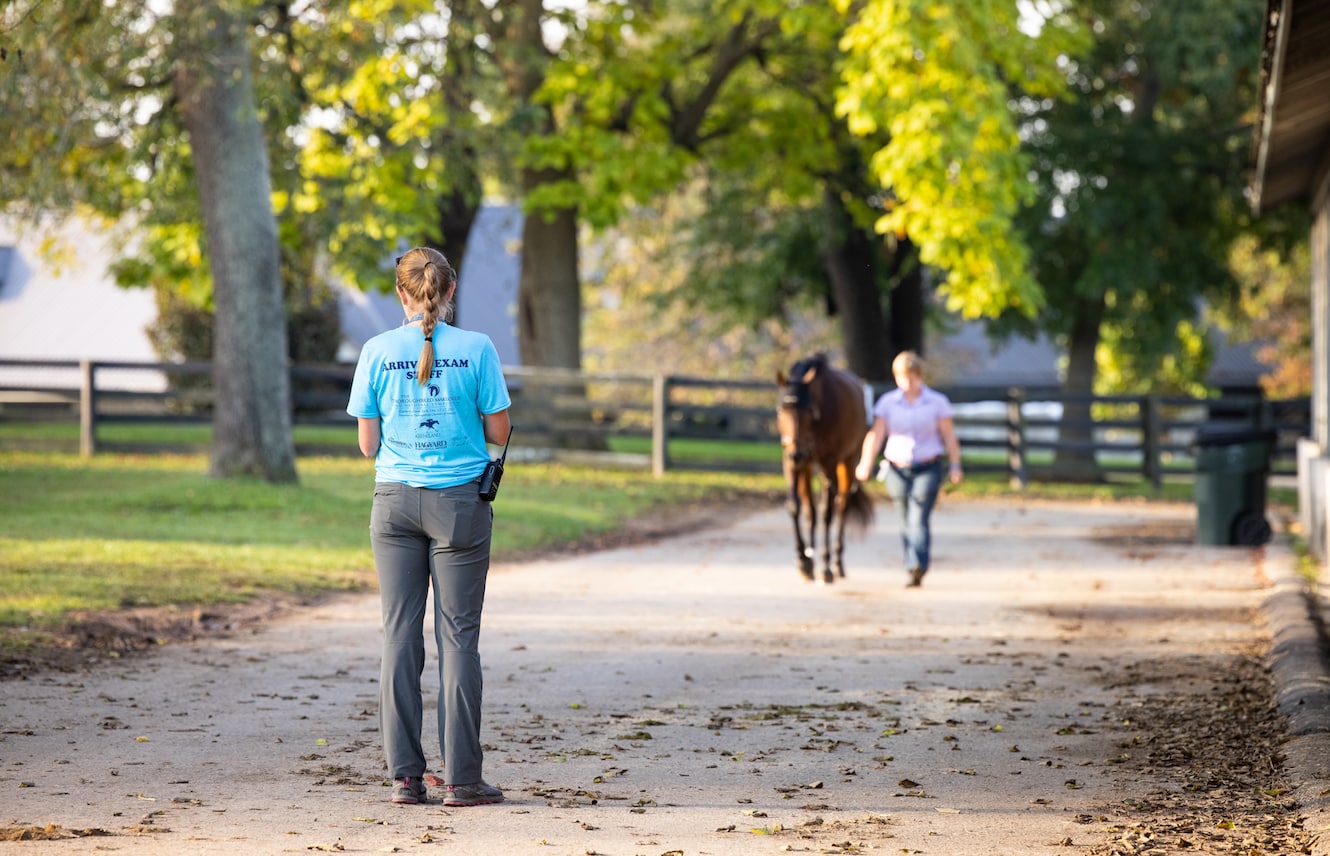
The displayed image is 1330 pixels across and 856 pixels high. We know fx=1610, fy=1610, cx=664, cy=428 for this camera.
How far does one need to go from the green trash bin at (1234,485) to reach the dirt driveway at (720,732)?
144 inches

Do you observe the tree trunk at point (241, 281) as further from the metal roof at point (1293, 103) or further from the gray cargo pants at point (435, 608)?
the gray cargo pants at point (435, 608)

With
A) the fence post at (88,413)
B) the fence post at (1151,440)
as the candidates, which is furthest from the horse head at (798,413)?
the fence post at (88,413)

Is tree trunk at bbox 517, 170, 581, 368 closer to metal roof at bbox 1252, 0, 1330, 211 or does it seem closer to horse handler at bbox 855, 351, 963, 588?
metal roof at bbox 1252, 0, 1330, 211

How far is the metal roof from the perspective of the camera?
9.13 metres

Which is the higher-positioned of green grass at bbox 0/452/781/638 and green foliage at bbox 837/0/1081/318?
green foliage at bbox 837/0/1081/318

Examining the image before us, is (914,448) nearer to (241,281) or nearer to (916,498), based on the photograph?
(916,498)

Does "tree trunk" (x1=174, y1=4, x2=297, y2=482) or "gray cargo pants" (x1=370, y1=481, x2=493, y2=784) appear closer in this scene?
"gray cargo pants" (x1=370, y1=481, x2=493, y2=784)

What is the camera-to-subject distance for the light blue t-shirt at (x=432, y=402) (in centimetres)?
611

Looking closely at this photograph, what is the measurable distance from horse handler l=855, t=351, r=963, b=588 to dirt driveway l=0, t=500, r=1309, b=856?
54 centimetres

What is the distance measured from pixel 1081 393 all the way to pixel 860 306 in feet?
17.4

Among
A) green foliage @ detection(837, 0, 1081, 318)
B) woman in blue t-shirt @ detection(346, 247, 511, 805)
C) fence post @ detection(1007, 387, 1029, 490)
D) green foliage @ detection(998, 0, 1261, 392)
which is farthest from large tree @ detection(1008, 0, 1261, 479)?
woman in blue t-shirt @ detection(346, 247, 511, 805)

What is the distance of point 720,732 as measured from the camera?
7.66 m

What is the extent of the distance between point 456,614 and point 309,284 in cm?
2385

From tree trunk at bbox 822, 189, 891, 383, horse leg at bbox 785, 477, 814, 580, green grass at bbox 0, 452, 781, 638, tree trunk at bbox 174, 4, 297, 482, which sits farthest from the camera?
tree trunk at bbox 822, 189, 891, 383
